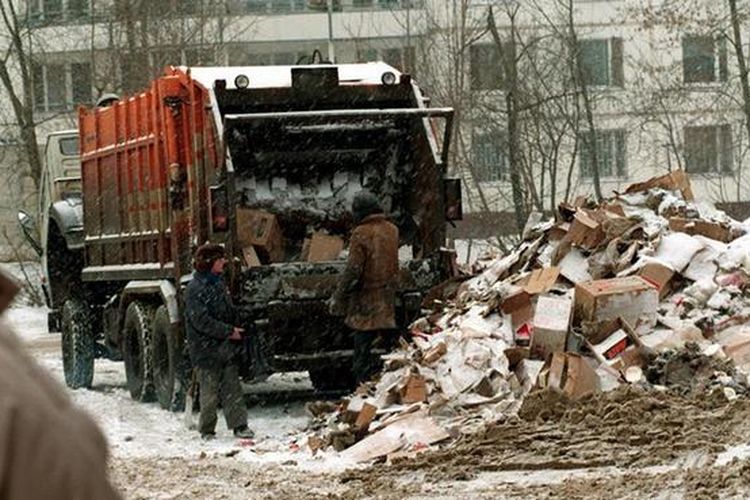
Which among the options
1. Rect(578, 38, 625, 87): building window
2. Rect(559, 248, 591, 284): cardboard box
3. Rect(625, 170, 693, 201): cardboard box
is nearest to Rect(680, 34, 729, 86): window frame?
Rect(578, 38, 625, 87): building window

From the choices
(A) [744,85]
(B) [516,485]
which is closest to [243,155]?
(B) [516,485]

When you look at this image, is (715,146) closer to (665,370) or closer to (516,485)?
(665,370)

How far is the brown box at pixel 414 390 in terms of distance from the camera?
11.0 m

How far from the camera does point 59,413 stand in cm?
193

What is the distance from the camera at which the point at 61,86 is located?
44.6 meters

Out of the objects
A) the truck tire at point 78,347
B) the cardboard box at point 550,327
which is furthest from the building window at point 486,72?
the cardboard box at point 550,327

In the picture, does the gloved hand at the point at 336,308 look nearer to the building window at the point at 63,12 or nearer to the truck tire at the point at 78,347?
the truck tire at the point at 78,347

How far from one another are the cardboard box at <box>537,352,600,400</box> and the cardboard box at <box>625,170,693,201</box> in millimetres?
4013

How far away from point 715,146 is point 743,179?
1545mm

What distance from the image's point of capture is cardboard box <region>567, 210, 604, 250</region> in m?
12.9

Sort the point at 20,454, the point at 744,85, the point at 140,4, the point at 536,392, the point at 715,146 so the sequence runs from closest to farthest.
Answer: the point at 20,454
the point at 536,392
the point at 744,85
the point at 140,4
the point at 715,146

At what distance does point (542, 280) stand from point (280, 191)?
2632mm

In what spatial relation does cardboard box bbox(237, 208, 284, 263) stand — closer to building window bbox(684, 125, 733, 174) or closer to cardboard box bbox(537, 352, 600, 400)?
cardboard box bbox(537, 352, 600, 400)

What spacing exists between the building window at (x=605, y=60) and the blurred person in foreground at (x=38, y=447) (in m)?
42.0
